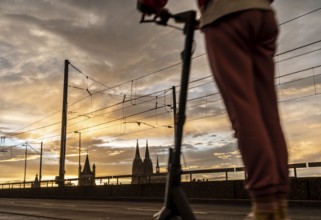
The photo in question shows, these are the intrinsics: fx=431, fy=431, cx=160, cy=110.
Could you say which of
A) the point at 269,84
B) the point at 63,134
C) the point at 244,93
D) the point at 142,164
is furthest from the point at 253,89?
the point at 142,164

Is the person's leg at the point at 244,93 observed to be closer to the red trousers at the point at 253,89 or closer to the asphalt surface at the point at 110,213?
the red trousers at the point at 253,89

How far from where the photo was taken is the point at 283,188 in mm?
1888

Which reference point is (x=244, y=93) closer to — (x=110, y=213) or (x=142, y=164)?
(x=110, y=213)

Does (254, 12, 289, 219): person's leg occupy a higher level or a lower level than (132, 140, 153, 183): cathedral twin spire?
lower

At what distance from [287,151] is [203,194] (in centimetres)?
1749

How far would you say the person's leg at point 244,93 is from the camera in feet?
5.95

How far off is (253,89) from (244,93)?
78 mm

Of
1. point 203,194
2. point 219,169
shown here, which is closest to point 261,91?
point 219,169

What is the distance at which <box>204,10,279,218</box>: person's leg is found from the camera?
1.81m

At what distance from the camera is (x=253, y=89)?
6.56 ft

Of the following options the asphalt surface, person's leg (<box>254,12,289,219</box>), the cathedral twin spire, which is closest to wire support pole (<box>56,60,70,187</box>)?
the asphalt surface

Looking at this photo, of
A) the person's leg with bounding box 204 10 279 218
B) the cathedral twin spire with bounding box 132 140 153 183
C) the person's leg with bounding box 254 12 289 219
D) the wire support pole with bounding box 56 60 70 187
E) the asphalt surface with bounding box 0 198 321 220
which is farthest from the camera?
the cathedral twin spire with bounding box 132 140 153 183

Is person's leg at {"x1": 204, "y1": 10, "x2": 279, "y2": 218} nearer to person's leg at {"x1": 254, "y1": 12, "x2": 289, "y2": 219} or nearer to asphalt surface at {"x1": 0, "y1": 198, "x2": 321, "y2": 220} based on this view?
person's leg at {"x1": 254, "y1": 12, "x2": 289, "y2": 219}

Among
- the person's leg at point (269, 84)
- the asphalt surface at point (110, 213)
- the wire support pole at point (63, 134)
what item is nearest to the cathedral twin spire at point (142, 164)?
the wire support pole at point (63, 134)
